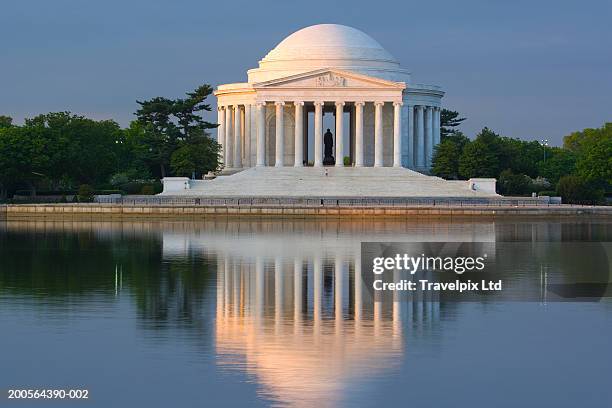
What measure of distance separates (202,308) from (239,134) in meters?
90.8

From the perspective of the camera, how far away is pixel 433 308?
1539 inches

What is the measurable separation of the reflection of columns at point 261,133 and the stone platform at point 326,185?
587 cm

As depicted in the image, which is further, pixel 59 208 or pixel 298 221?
pixel 59 208

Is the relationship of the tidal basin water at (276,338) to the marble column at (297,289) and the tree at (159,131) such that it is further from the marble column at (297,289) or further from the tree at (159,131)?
the tree at (159,131)

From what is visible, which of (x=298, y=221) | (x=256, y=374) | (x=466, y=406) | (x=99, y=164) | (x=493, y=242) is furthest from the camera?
(x=99, y=164)

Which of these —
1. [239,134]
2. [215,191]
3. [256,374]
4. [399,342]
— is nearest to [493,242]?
[399,342]

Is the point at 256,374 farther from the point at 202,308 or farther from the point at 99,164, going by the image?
the point at 99,164

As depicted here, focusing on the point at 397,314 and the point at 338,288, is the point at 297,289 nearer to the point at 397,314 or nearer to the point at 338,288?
the point at 338,288

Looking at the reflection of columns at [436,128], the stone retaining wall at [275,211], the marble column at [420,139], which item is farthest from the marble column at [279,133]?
the stone retaining wall at [275,211]

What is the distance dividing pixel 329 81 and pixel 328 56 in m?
5.71

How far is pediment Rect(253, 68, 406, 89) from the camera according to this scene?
121m

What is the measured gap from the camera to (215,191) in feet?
359

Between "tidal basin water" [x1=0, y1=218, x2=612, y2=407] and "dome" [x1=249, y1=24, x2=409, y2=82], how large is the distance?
70.6m

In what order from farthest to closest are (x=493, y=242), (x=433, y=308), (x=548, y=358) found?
(x=493, y=242), (x=433, y=308), (x=548, y=358)
